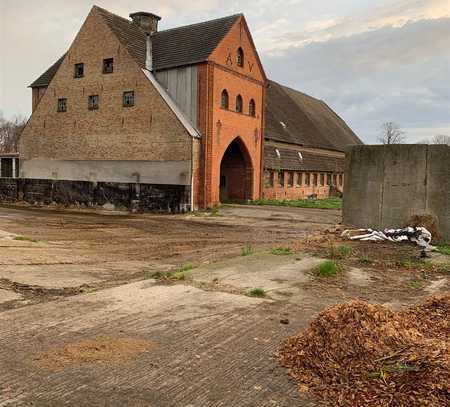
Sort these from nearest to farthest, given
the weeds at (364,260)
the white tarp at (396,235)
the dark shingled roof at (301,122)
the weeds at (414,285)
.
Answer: the weeds at (414,285), the weeds at (364,260), the white tarp at (396,235), the dark shingled roof at (301,122)

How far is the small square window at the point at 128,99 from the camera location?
2903 cm

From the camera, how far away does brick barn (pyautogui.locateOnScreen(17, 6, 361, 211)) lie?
27281 millimetres

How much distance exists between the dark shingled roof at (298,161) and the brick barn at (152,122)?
0.25 m

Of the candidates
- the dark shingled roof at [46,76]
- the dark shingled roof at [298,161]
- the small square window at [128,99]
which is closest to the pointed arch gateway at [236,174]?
the dark shingled roof at [298,161]

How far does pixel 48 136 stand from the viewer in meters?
33.5

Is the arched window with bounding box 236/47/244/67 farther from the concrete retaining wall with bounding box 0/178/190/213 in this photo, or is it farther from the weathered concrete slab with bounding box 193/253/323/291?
the weathered concrete slab with bounding box 193/253/323/291

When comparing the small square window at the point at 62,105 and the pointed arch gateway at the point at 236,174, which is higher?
the small square window at the point at 62,105

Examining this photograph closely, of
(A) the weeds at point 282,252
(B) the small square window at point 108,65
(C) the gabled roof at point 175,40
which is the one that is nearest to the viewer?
(A) the weeds at point 282,252

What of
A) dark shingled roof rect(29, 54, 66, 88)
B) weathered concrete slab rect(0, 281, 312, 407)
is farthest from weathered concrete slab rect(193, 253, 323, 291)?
dark shingled roof rect(29, 54, 66, 88)

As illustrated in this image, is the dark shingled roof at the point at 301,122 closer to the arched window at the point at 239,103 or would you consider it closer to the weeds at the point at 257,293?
the arched window at the point at 239,103

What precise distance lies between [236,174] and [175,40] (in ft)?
31.9

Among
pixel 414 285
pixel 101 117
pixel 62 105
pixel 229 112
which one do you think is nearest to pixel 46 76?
pixel 62 105

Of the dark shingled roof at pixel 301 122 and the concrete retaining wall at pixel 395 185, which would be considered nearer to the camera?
the concrete retaining wall at pixel 395 185

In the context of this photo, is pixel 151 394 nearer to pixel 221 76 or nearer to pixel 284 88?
pixel 221 76
